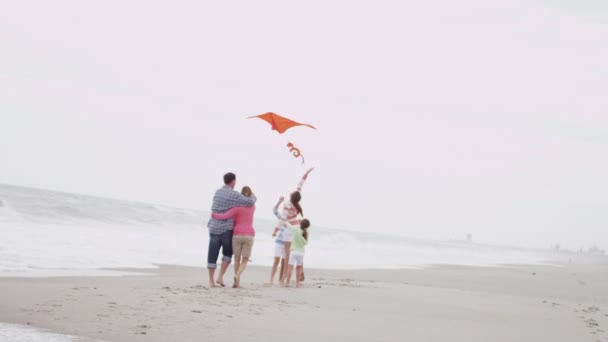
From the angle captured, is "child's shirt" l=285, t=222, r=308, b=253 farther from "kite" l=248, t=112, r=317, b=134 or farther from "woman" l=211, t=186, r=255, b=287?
"kite" l=248, t=112, r=317, b=134

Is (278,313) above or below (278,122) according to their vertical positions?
below

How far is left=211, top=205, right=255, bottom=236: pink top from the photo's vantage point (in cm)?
Result: 1072

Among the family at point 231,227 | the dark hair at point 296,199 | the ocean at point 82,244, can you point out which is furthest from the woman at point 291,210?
the ocean at point 82,244

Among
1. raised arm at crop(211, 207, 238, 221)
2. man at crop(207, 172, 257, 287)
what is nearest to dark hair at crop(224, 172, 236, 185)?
man at crop(207, 172, 257, 287)

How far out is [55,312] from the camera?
7.14 m

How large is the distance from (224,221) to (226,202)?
298 millimetres

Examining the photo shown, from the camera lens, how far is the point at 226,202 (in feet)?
35.3

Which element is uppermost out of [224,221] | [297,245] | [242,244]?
[224,221]

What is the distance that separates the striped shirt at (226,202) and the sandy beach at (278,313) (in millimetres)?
947

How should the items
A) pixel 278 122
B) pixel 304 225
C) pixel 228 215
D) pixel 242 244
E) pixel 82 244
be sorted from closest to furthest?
pixel 228 215 → pixel 242 244 → pixel 304 225 → pixel 278 122 → pixel 82 244

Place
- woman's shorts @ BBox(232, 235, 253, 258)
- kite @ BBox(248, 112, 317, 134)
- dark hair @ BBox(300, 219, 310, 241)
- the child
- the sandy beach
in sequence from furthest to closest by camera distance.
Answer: kite @ BBox(248, 112, 317, 134) → the child → dark hair @ BBox(300, 219, 310, 241) → woman's shorts @ BBox(232, 235, 253, 258) → the sandy beach

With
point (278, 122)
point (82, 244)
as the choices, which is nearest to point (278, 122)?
point (278, 122)

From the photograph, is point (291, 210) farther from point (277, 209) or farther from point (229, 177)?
point (229, 177)

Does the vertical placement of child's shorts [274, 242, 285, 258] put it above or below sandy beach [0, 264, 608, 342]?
above
